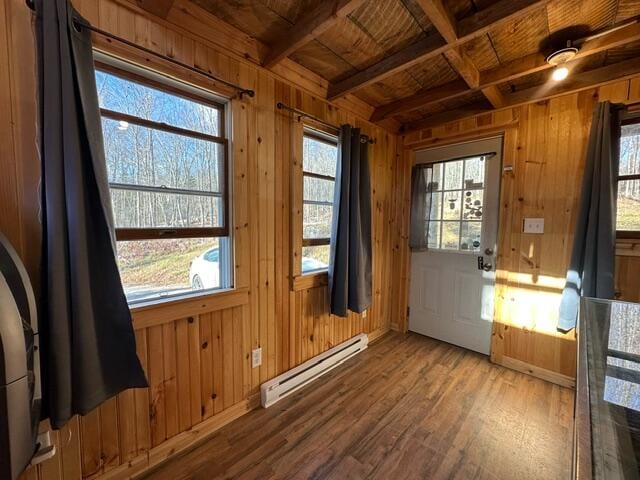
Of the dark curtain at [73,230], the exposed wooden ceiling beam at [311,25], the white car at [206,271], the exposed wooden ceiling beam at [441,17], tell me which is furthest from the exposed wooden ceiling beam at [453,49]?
the white car at [206,271]

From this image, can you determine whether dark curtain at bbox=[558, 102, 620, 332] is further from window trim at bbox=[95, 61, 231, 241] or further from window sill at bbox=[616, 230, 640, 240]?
window trim at bbox=[95, 61, 231, 241]

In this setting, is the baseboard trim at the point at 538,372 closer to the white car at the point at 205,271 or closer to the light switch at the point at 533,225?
the light switch at the point at 533,225

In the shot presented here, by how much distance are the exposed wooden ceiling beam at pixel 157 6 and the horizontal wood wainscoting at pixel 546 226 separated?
8.10 ft

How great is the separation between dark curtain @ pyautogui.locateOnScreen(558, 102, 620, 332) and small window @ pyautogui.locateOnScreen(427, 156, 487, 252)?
711 mm

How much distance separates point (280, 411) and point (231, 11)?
7.98ft

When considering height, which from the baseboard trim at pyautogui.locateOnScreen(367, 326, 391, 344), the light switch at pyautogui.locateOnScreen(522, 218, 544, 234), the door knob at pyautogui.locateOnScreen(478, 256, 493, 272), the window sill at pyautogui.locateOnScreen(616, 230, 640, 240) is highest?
the light switch at pyautogui.locateOnScreen(522, 218, 544, 234)

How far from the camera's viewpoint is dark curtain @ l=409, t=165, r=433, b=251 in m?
2.80

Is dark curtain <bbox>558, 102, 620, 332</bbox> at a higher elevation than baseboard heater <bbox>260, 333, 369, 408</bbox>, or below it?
higher

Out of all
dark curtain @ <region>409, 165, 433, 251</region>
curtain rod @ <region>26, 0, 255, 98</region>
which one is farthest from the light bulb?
curtain rod @ <region>26, 0, 255, 98</region>

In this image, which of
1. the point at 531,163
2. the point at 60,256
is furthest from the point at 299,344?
the point at 531,163

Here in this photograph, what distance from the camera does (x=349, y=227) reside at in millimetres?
2174

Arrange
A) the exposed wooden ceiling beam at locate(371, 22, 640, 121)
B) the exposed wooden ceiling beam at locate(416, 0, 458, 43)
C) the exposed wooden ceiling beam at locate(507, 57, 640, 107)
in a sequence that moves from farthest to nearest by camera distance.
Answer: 1. the exposed wooden ceiling beam at locate(507, 57, 640, 107)
2. the exposed wooden ceiling beam at locate(371, 22, 640, 121)
3. the exposed wooden ceiling beam at locate(416, 0, 458, 43)

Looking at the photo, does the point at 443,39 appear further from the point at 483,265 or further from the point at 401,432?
the point at 401,432

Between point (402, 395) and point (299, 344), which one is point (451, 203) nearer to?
point (402, 395)
